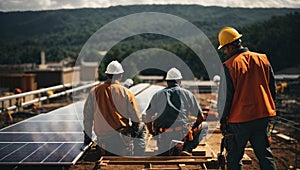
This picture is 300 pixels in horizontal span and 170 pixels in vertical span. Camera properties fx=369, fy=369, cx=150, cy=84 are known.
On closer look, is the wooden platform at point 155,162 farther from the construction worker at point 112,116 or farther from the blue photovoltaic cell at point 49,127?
the blue photovoltaic cell at point 49,127

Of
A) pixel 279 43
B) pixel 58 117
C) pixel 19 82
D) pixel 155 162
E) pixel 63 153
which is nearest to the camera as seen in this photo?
pixel 63 153

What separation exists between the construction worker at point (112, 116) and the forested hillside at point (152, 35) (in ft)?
77.3

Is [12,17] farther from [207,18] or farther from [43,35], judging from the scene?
[207,18]

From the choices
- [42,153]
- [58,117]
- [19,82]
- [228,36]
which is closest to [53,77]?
[19,82]

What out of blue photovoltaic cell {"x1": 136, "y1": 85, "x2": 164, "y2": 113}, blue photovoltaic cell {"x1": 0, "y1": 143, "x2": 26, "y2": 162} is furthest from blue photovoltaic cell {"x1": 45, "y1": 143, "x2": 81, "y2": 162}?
blue photovoltaic cell {"x1": 136, "y1": 85, "x2": 164, "y2": 113}

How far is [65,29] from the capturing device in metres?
195

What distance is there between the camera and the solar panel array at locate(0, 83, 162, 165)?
5613 millimetres

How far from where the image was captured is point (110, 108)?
21.4 feet

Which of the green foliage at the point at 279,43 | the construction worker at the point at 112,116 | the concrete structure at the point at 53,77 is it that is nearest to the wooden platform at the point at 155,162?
the construction worker at the point at 112,116

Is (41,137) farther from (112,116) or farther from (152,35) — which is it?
(152,35)

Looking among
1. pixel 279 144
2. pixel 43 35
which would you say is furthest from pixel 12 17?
pixel 279 144

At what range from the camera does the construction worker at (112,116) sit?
654cm

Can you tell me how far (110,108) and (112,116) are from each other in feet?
0.48

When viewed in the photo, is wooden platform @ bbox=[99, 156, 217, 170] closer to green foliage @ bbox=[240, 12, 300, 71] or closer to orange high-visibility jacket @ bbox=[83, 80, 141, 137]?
orange high-visibility jacket @ bbox=[83, 80, 141, 137]
